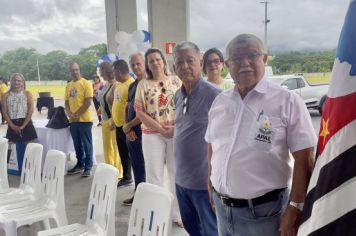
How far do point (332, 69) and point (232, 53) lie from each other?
0.42 m

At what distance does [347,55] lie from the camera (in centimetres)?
83

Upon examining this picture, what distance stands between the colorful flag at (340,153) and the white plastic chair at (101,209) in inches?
46.5

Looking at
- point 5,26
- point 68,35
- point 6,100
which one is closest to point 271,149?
point 6,100

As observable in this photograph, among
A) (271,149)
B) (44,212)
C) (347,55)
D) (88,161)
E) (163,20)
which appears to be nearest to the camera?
(347,55)

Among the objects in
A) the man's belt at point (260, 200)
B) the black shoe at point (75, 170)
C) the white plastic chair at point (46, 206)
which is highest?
the man's belt at point (260, 200)

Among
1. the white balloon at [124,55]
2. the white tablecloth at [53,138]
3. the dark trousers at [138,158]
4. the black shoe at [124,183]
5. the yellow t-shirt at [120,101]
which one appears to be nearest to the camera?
the dark trousers at [138,158]

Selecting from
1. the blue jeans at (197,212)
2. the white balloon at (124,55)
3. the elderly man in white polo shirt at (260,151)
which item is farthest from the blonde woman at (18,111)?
the elderly man in white polo shirt at (260,151)

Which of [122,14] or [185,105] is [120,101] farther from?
[122,14]

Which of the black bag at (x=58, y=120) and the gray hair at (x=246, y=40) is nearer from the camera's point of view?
the gray hair at (x=246, y=40)

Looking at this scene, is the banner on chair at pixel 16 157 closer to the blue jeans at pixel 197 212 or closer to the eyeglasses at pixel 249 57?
the blue jeans at pixel 197 212

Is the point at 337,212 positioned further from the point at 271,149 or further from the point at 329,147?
the point at 271,149

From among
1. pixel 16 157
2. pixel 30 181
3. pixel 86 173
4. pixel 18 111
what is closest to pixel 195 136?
pixel 30 181

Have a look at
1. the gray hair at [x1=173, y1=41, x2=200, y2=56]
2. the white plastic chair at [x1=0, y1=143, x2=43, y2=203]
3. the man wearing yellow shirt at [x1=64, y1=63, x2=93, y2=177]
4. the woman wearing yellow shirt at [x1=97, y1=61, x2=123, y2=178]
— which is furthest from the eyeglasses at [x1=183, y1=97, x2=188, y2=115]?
the man wearing yellow shirt at [x1=64, y1=63, x2=93, y2=177]

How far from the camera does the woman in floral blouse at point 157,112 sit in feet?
8.23
